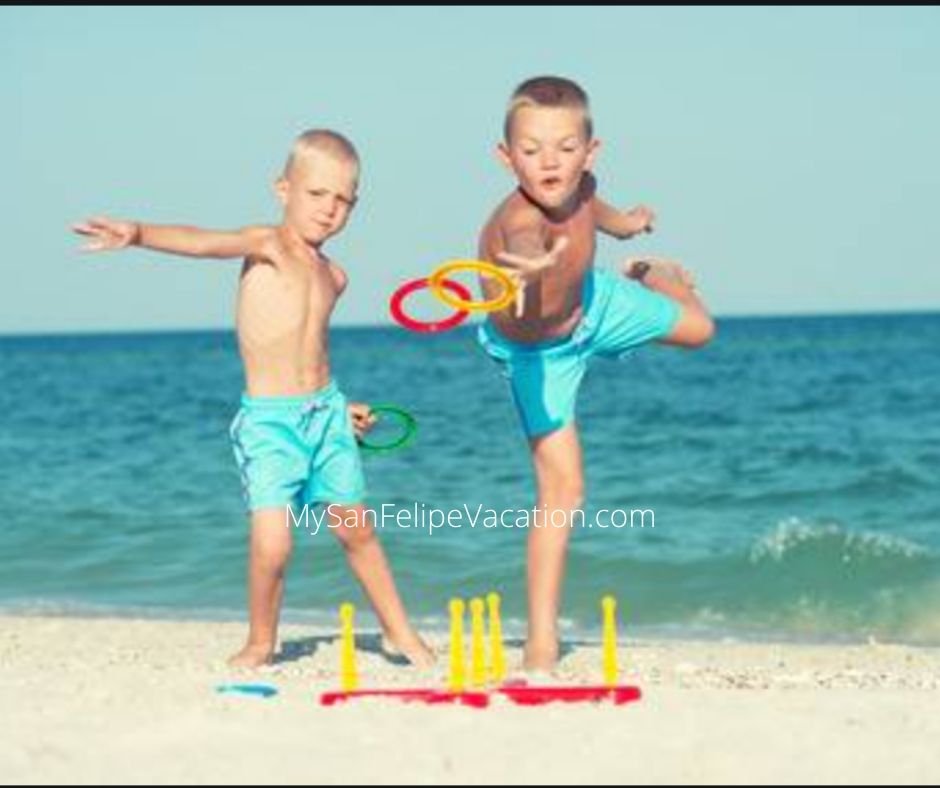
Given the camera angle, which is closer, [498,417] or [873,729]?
[873,729]

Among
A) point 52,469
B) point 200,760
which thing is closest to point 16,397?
point 52,469

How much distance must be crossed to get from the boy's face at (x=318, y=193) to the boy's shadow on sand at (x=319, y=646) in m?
1.56

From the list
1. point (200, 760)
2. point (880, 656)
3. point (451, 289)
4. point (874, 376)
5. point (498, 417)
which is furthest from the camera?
point (874, 376)

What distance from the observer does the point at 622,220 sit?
22.0ft

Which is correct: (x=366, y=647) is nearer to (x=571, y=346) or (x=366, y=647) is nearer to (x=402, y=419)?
(x=402, y=419)

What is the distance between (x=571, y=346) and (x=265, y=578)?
130cm

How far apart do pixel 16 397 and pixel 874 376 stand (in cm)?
1531

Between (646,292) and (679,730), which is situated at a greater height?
(646,292)

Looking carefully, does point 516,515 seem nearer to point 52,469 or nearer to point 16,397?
point 52,469

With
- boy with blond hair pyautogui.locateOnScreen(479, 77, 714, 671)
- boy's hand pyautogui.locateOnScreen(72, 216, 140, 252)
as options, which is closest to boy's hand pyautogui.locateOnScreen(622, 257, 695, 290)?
boy with blond hair pyautogui.locateOnScreen(479, 77, 714, 671)

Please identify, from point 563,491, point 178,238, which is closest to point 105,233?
point 178,238

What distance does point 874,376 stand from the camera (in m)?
33.3

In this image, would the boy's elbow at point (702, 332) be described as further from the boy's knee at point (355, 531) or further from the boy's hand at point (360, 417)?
the boy's knee at point (355, 531)

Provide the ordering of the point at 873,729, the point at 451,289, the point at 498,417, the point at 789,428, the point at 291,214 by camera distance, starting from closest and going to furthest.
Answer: the point at 873,729, the point at 451,289, the point at 291,214, the point at 789,428, the point at 498,417
